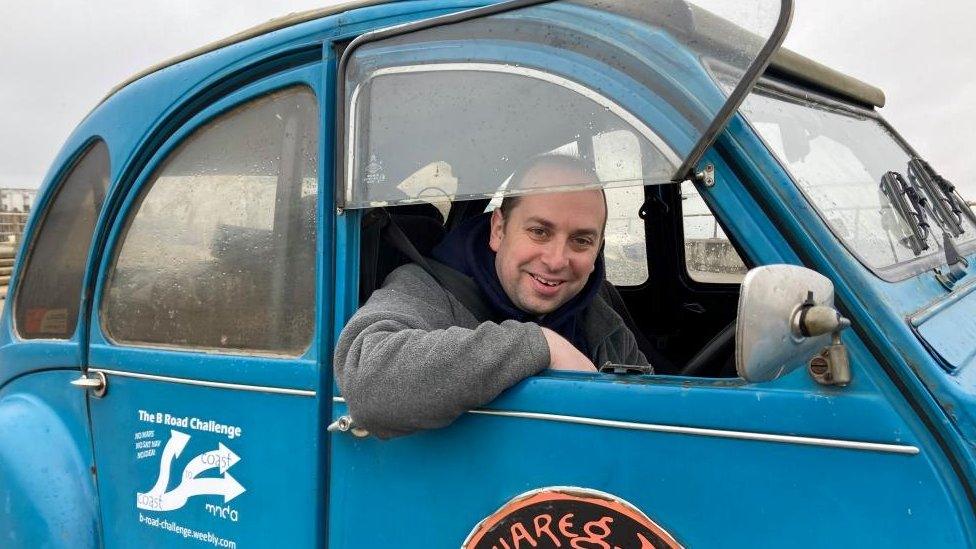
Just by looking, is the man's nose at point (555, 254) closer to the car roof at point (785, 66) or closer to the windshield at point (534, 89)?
the windshield at point (534, 89)

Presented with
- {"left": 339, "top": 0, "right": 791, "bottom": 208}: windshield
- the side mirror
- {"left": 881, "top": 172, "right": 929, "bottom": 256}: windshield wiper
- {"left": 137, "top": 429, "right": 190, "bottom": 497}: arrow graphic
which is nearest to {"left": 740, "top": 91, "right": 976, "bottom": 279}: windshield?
{"left": 881, "top": 172, "right": 929, "bottom": 256}: windshield wiper

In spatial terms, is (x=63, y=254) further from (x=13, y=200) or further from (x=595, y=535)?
(x=13, y=200)

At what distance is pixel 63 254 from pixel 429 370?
69.0 inches

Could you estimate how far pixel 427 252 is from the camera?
210 centimetres

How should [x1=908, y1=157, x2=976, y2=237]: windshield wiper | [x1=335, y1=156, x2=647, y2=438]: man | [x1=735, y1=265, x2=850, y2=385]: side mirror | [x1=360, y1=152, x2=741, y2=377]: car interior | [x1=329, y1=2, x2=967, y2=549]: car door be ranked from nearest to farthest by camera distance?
1. [x1=735, y1=265, x2=850, y2=385]: side mirror
2. [x1=329, y1=2, x2=967, y2=549]: car door
3. [x1=335, y1=156, x2=647, y2=438]: man
4. [x1=908, y1=157, x2=976, y2=237]: windshield wiper
5. [x1=360, y1=152, x2=741, y2=377]: car interior

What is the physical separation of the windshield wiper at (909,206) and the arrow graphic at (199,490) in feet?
5.70

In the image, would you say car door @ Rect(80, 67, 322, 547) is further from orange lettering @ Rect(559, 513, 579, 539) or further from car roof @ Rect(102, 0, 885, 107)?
orange lettering @ Rect(559, 513, 579, 539)

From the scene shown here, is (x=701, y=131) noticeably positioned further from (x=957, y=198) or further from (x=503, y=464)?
(x=957, y=198)

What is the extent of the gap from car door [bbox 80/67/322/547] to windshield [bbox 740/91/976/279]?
3.52 feet

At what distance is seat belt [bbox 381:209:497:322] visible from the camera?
6.12 ft

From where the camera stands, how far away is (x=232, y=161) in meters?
2.06

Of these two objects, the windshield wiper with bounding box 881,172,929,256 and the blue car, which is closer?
the blue car

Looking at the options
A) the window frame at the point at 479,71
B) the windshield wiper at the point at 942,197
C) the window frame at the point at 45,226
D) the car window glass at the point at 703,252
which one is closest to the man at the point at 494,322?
the window frame at the point at 479,71

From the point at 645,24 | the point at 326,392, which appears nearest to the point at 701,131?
the point at 645,24
